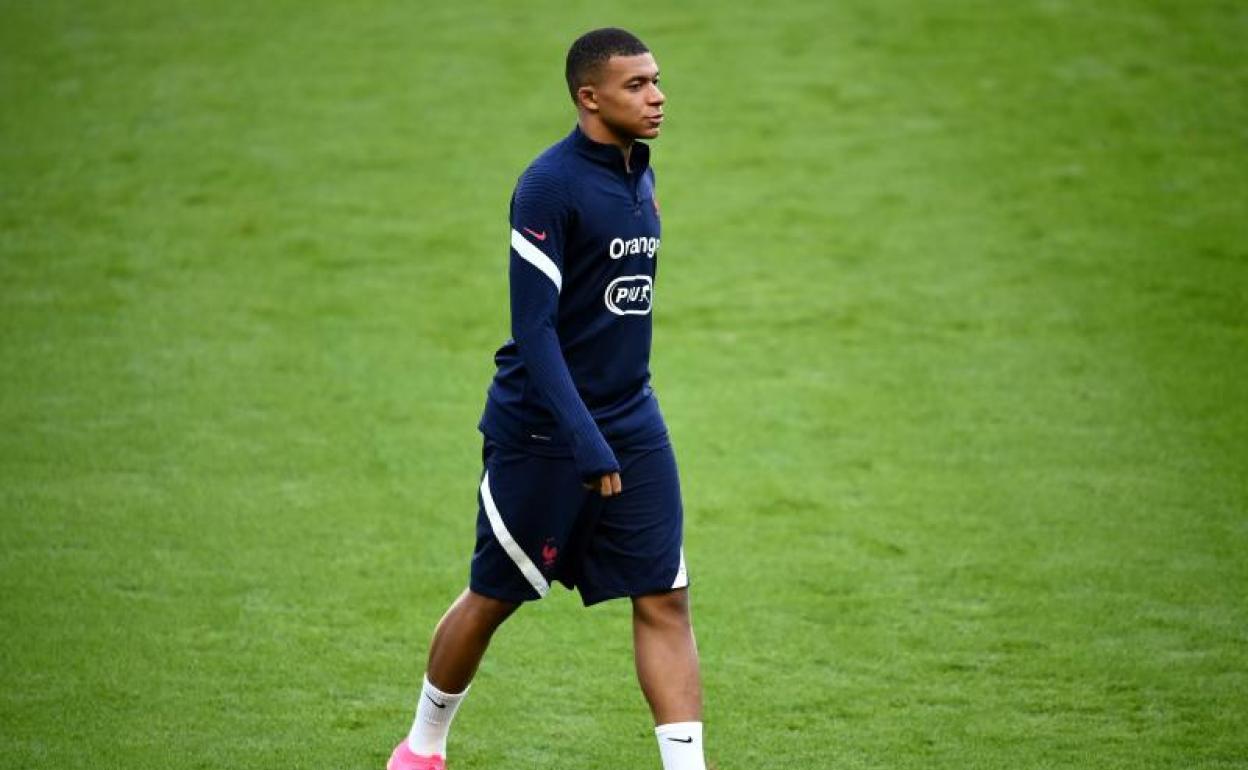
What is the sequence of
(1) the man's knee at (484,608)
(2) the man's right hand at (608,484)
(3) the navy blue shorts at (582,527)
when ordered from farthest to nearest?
1. (1) the man's knee at (484,608)
2. (3) the navy blue shorts at (582,527)
3. (2) the man's right hand at (608,484)

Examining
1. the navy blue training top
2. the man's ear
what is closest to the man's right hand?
the navy blue training top

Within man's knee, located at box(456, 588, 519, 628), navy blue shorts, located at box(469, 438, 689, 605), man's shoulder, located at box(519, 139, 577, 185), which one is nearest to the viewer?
man's shoulder, located at box(519, 139, 577, 185)

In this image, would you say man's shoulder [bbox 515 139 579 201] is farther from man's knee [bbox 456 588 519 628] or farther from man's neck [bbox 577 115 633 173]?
man's knee [bbox 456 588 519 628]

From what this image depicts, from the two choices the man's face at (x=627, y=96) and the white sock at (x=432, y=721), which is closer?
the man's face at (x=627, y=96)

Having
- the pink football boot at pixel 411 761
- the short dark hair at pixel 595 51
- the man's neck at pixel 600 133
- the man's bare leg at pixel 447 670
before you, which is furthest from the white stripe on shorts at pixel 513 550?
the short dark hair at pixel 595 51

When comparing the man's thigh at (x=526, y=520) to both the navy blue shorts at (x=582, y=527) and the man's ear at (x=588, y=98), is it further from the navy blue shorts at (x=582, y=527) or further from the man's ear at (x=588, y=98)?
the man's ear at (x=588, y=98)

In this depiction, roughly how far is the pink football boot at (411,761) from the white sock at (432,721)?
1 centimetres

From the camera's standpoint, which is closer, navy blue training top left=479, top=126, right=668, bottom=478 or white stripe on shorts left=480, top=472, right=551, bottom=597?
navy blue training top left=479, top=126, right=668, bottom=478

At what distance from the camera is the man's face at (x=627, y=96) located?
3941mm

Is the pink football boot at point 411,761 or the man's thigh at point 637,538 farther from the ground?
the man's thigh at point 637,538

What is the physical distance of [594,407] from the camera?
4055mm

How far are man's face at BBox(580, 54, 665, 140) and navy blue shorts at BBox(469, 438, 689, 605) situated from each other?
2.55 ft

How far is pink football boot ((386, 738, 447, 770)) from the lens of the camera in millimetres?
4332

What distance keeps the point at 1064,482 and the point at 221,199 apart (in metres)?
Answer: 5.03
